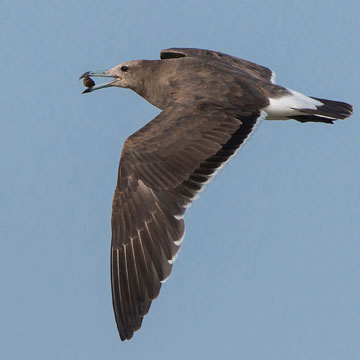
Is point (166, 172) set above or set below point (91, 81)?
below

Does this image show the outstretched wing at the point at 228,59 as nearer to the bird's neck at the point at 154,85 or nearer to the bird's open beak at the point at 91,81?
the bird's neck at the point at 154,85

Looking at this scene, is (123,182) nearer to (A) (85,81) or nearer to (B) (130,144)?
(B) (130,144)

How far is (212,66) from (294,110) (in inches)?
35.6

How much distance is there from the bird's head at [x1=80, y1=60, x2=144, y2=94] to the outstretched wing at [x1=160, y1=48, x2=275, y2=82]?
0.41 meters

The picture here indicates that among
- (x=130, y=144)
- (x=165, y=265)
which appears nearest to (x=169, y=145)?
(x=130, y=144)

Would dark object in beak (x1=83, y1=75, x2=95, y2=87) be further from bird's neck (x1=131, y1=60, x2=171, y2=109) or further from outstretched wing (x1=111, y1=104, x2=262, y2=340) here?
outstretched wing (x1=111, y1=104, x2=262, y2=340)

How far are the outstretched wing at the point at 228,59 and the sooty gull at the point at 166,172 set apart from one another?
1168 millimetres

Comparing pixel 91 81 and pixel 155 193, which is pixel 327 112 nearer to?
pixel 155 193

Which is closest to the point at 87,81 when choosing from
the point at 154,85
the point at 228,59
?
the point at 154,85

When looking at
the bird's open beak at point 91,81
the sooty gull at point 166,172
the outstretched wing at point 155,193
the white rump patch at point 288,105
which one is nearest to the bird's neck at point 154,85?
the bird's open beak at point 91,81

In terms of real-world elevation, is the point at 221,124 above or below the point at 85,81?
below

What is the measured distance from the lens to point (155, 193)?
9.07 m

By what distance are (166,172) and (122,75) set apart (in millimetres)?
2537

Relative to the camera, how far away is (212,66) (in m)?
10.3
